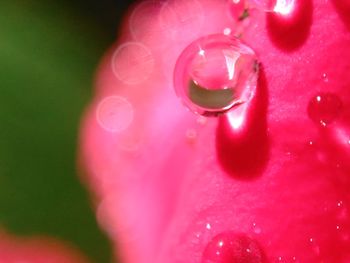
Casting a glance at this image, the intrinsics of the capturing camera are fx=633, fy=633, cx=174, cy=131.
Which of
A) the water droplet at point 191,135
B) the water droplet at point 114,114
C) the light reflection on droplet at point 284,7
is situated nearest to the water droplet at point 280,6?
the light reflection on droplet at point 284,7

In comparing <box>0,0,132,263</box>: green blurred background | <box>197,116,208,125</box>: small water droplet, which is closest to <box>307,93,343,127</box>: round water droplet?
<box>197,116,208,125</box>: small water droplet

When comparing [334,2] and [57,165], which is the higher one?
[334,2]

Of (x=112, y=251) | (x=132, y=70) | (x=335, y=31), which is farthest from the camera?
(x=132, y=70)

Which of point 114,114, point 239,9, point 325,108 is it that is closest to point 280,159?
point 325,108

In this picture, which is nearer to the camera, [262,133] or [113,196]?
[262,133]

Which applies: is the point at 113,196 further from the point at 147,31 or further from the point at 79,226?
the point at 147,31

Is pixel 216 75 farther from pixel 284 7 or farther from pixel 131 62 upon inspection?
pixel 131 62

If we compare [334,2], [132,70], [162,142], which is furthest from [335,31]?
[132,70]
